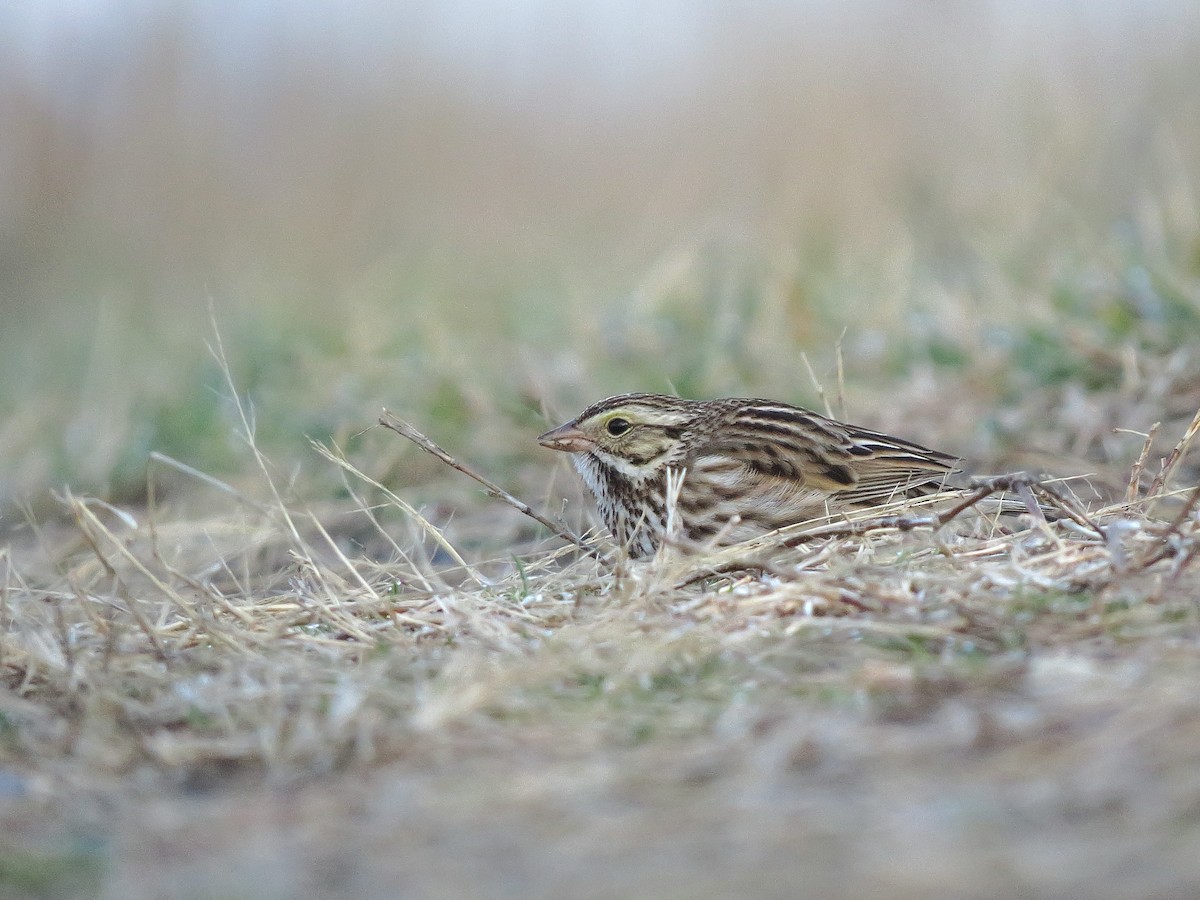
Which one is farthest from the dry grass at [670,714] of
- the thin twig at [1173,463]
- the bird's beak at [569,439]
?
the bird's beak at [569,439]

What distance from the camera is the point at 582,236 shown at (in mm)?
14680

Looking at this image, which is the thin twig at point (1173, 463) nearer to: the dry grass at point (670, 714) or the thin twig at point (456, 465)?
the dry grass at point (670, 714)

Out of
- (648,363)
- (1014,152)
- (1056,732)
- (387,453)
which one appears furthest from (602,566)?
(1014,152)

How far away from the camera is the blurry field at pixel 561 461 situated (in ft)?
8.33

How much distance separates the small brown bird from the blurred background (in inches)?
15.5

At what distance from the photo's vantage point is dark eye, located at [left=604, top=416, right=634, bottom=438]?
5348 millimetres

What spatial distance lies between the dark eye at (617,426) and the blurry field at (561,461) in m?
0.37

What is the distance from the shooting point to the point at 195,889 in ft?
7.82

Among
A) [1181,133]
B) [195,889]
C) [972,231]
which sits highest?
[1181,133]

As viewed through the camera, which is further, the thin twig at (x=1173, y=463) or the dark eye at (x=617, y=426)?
the dark eye at (x=617, y=426)

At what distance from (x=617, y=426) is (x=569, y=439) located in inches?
7.0

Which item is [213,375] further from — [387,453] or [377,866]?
[377,866]

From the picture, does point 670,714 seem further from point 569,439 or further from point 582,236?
point 582,236

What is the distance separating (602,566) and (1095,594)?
1.53 meters
